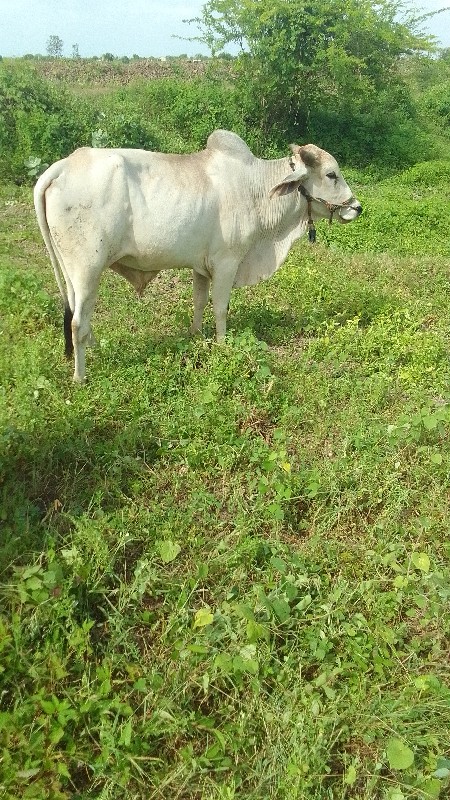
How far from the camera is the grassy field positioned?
2.20 metres

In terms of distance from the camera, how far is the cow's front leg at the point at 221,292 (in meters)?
4.66

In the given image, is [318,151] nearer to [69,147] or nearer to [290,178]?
[290,178]

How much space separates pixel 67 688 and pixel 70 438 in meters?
1.57

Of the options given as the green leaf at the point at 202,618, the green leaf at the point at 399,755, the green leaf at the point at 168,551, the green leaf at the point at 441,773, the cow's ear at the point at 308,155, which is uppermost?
the cow's ear at the point at 308,155

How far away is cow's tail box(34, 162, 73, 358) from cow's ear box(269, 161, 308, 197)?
1.67 m

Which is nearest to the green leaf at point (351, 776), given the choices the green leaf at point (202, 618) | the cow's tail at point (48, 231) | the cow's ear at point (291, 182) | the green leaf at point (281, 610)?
the green leaf at point (281, 610)

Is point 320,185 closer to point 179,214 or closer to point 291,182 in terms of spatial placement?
point 291,182

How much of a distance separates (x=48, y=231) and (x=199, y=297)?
145 centimetres

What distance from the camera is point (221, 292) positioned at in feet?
15.5

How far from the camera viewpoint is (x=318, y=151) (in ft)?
16.0

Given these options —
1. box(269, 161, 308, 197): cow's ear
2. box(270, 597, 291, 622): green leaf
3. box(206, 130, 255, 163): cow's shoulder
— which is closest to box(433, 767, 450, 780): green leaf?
box(270, 597, 291, 622): green leaf

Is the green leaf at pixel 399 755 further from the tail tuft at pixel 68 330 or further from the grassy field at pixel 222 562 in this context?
the tail tuft at pixel 68 330

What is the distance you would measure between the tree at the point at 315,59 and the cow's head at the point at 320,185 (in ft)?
25.3

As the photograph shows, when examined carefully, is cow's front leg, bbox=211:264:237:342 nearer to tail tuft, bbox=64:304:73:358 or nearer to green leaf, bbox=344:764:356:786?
tail tuft, bbox=64:304:73:358
